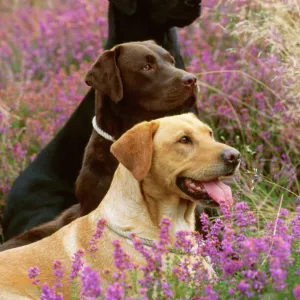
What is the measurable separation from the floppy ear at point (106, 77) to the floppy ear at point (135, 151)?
4.64 feet

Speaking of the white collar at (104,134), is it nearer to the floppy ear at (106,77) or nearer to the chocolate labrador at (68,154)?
the floppy ear at (106,77)

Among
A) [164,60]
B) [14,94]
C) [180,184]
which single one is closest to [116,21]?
[164,60]

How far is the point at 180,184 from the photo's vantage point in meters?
4.33

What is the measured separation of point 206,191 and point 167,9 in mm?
2466

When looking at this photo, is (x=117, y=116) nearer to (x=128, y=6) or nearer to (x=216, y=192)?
(x=128, y=6)

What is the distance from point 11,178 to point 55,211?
2.44ft

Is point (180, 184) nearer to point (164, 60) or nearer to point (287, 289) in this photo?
point (287, 289)

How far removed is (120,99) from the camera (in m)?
5.66

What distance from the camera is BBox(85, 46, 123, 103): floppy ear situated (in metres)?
5.70

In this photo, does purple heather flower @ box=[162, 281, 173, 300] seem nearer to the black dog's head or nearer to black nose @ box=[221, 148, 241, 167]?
black nose @ box=[221, 148, 241, 167]

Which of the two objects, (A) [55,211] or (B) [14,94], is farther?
(B) [14,94]

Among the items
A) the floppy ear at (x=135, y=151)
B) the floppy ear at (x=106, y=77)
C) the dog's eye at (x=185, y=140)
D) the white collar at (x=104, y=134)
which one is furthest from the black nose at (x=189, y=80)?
the floppy ear at (x=135, y=151)

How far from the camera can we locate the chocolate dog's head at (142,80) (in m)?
5.60

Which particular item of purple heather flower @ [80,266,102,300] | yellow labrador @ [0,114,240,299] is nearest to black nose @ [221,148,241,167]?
yellow labrador @ [0,114,240,299]
